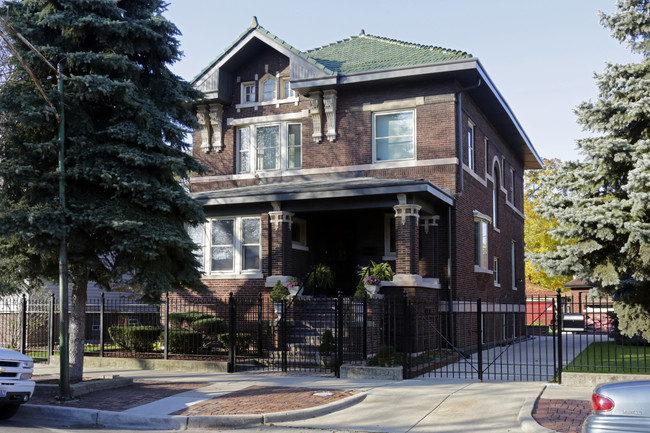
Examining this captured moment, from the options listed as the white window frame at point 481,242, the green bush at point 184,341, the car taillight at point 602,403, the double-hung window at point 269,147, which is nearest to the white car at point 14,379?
the green bush at point 184,341

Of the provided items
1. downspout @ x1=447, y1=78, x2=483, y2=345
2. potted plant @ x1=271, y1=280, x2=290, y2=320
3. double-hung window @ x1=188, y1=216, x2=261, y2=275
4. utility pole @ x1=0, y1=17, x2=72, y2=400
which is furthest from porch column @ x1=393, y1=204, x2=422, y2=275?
utility pole @ x1=0, y1=17, x2=72, y2=400

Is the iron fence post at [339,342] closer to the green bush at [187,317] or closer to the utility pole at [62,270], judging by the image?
the green bush at [187,317]

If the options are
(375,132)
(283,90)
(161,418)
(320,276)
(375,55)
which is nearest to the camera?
(161,418)

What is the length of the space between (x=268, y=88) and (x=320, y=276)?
7592 millimetres

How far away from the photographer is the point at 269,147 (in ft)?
76.6

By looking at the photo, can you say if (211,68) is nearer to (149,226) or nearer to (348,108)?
(348,108)

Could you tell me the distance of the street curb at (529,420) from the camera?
9.47 m

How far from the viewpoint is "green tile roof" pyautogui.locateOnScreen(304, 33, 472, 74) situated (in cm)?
2151

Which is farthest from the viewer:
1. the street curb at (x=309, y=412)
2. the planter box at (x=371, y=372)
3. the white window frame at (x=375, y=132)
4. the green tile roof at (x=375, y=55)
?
the green tile roof at (x=375, y=55)

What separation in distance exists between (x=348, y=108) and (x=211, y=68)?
513 centimetres

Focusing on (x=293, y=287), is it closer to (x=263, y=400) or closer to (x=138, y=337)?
(x=138, y=337)

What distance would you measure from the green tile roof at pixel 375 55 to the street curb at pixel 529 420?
12.4 m

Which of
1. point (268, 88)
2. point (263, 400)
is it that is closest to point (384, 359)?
point (263, 400)

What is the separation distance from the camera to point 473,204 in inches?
897
